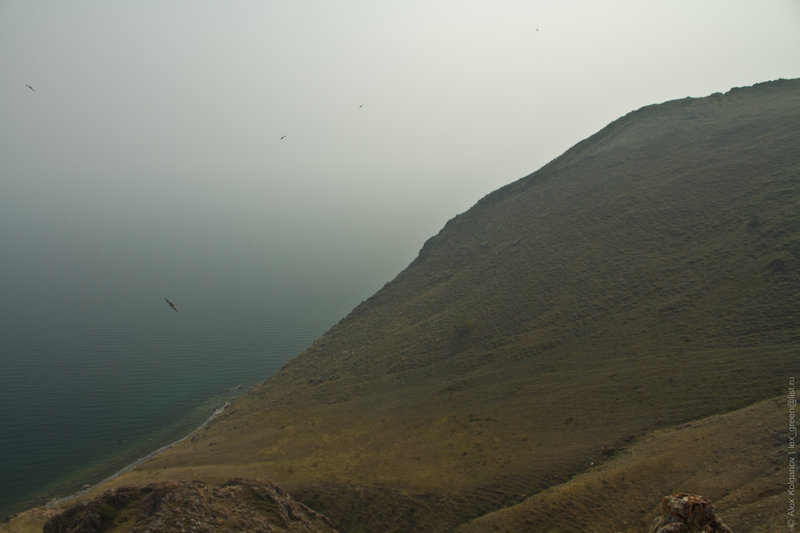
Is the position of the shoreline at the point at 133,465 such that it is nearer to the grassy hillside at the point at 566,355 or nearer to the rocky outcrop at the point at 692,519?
the grassy hillside at the point at 566,355

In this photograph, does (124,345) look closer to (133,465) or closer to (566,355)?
(133,465)

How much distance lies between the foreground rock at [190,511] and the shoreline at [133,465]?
19593mm

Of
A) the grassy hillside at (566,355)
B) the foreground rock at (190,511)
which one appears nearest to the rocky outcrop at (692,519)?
the grassy hillside at (566,355)

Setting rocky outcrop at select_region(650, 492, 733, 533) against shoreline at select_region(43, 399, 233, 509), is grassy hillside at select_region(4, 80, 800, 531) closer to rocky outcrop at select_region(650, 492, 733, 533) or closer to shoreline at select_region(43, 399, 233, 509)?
shoreline at select_region(43, 399, 233, 509)

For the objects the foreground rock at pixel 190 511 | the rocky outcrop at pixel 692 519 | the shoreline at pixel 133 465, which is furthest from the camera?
the shoreline at pixel 133 465

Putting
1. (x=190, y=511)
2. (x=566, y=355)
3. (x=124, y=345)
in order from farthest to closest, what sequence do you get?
(x=124, y=345)
(x=566, y=355)
(x=190, y=511)

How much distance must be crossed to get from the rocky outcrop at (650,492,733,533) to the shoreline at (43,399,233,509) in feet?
139

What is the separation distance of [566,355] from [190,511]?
92.6ft

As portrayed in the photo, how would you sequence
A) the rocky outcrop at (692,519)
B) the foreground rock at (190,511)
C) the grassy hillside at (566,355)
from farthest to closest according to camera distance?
the grassy hillside at (566,355)
the foreground rock at (190,511)
the rocky outcrop at (692,519)

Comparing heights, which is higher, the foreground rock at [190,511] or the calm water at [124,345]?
the calm water at [124,345]

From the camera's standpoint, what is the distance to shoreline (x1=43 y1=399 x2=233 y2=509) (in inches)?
1419

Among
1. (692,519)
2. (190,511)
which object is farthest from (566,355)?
(190,511)

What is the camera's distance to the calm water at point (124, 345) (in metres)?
44.6

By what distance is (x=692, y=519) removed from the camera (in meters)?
10.9
